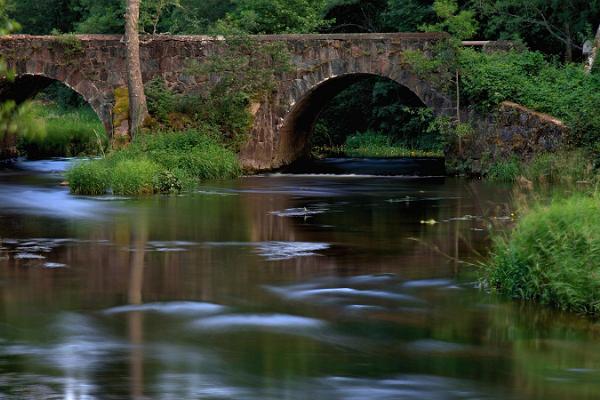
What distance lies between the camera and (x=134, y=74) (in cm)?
2873

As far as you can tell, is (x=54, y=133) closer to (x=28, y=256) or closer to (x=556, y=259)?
(x=28, y=256)

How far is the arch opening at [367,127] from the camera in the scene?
33.0 m

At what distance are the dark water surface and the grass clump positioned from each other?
0.81ft

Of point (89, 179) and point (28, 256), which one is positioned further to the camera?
point (89, 179)

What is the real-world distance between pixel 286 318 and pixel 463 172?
1705cm

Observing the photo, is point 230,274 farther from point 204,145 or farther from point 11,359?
point 204,145

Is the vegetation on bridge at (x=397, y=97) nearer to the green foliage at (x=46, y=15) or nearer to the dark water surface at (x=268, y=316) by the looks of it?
the dark water surface at (x=268, y=316)

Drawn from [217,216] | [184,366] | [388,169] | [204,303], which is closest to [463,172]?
[388,169]

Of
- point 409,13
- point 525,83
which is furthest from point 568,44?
point 409,13

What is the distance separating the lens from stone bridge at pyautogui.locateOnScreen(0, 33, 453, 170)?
27891 mm

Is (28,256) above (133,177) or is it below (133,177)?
below

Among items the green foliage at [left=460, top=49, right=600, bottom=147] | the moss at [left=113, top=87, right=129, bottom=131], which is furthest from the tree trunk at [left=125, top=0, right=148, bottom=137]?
the green foliage at [left=460, top=49, right=600, bottom=147]

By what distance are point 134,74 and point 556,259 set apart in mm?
19101

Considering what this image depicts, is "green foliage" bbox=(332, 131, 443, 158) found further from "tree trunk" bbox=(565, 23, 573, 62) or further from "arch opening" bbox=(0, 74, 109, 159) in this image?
"arch opening" bbox=(0, 74, 109, 159)
